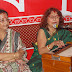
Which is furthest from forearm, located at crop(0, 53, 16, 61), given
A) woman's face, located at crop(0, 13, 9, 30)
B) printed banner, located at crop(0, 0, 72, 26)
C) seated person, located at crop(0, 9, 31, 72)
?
printed banner, located at crop(0, 0, 72, 26)

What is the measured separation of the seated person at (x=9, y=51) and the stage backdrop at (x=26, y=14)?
717 millimetres

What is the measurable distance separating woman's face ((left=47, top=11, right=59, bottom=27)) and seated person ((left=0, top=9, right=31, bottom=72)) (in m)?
0.55

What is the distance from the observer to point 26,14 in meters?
3.36

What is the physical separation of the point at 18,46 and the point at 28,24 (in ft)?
3.46

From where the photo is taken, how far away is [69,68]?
1.58 m

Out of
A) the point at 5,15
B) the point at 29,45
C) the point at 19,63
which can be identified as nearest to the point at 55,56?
the point at 19,63

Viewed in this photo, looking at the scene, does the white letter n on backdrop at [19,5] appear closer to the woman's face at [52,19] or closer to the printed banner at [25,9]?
the printed banner at [25,9]

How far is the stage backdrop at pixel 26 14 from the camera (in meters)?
3.12

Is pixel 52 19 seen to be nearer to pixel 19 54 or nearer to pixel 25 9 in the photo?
pixel 19 54

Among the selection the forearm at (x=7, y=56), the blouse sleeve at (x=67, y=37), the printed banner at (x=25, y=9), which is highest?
the printed banner at (x=25, y=9)

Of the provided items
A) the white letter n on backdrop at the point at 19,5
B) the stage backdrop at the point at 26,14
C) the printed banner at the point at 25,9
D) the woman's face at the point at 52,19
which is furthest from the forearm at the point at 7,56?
the white letter n on backdrop at the point at 19,5

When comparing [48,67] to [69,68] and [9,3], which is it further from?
[9,3]

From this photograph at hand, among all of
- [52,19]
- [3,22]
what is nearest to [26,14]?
[52,19]

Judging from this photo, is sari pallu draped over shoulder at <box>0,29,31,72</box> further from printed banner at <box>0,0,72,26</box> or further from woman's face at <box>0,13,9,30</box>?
printed banner at <box>0,0,72,26</box>
